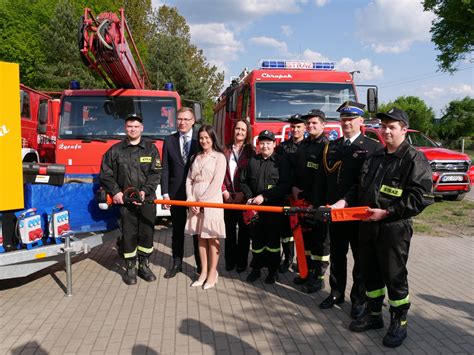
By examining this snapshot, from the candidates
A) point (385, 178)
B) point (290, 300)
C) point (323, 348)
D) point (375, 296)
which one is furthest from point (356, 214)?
point (290, 300)

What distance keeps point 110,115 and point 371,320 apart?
5274 millimetres

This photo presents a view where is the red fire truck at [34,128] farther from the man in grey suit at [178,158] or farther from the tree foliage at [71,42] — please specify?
the tree foliage at [71,42]

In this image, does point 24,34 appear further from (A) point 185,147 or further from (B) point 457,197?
(A) point 185,147

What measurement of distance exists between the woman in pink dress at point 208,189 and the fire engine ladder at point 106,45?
298cm

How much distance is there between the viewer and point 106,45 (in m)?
6.40

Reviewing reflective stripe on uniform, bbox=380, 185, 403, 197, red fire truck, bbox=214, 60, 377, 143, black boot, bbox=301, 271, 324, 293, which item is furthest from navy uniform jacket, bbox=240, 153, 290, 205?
red fire truck, bbox=214, 60, 377, 143

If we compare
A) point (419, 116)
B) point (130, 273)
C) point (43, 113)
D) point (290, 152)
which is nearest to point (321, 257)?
point (290, 152)

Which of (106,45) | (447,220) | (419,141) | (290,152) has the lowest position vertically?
(447,220)

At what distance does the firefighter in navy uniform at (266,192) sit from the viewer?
4.62 metres

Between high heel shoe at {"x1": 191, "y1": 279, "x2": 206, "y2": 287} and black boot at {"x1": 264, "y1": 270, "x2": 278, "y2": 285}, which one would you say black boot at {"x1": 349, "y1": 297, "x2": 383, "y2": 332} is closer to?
black boot at {"x1": 264, "y1": 270, "x2": 278, "y2": 285}

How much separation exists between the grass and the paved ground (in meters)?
2.38

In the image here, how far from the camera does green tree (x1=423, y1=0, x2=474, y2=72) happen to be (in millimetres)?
19625

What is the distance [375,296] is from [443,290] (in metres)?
1.54

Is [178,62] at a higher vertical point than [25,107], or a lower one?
higher
